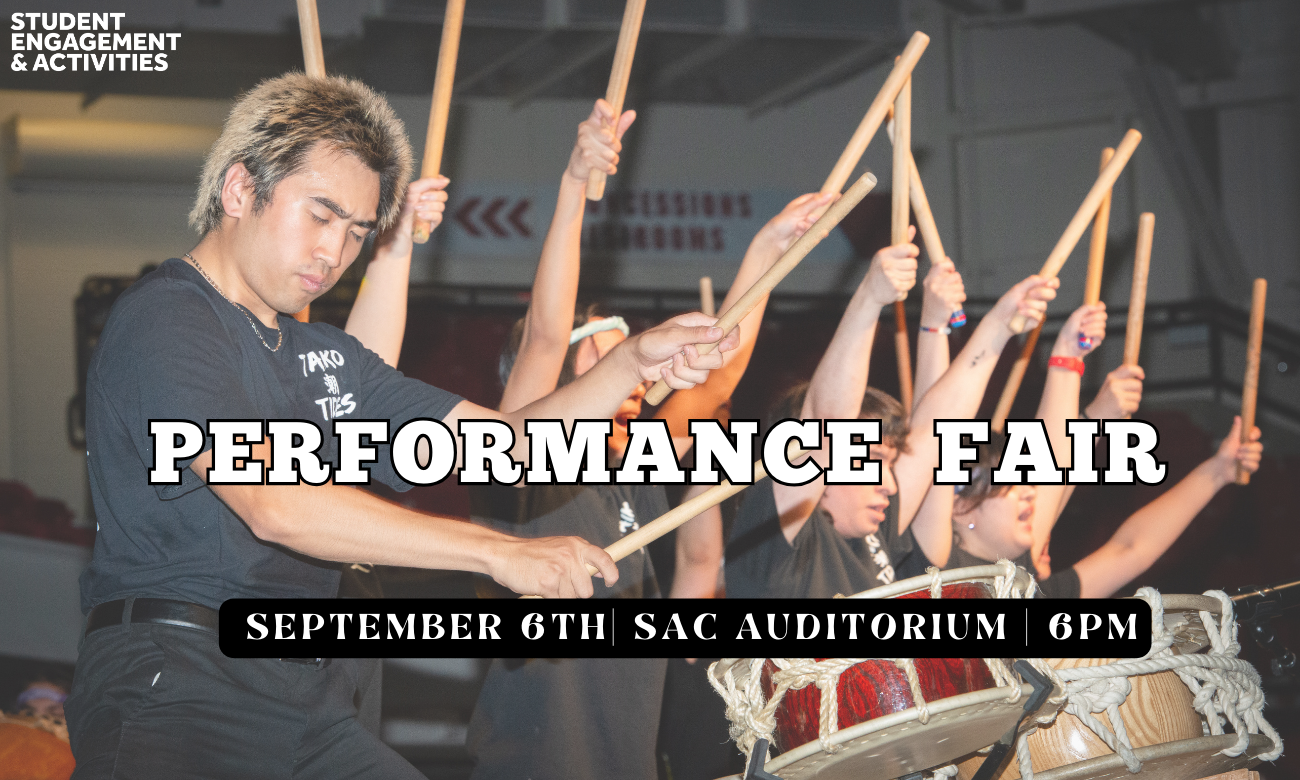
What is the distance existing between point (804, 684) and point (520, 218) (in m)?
5.63

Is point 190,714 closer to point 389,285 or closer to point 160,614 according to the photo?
point 160,614

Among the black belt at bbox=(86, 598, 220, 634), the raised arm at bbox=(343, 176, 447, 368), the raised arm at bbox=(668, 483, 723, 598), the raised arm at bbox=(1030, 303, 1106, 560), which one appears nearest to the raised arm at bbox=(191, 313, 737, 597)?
the black belt at bbox=(86, 598, 220, 634)

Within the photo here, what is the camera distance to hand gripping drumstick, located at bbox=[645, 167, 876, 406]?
55.8 inches

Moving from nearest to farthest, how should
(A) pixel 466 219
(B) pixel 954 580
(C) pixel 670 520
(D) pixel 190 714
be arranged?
(D) pixel 190 714
(B) pixel 954 580
(C) pixel 670 520
(A) pixel 466 219

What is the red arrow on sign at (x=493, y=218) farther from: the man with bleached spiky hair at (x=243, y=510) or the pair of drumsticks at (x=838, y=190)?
the man with bleached spiky hair at (x=243, y=510)

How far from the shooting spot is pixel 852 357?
2.13m

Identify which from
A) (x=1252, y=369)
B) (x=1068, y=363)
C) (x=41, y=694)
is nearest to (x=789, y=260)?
(x=1068, y=363)

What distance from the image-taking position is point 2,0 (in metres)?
4.70

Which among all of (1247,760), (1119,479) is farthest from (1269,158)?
(1247,760)

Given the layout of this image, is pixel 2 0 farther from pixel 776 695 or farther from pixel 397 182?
pixel 776 695

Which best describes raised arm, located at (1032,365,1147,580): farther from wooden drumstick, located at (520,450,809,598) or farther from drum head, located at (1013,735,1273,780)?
wooden drumstick, located at (520,450,809,598)

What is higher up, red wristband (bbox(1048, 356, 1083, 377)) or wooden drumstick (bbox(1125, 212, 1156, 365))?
wooden drumstick (bbox(1125, 212, 1156, 365))

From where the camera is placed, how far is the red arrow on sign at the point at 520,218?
6.62 metres

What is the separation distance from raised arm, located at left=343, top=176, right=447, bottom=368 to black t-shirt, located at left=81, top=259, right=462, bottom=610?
0.55 meters
